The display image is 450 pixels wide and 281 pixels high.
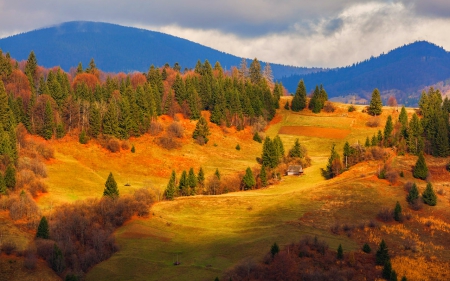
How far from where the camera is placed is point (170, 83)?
590ft

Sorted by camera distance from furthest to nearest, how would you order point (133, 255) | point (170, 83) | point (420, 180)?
point (170, 83), point (420, 180), point (133, 255)

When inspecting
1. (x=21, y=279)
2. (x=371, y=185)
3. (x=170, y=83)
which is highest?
(x=170, y=83)

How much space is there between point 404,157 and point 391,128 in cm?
1581

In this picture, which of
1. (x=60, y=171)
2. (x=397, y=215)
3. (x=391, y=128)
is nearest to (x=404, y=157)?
(x=391, y=128)

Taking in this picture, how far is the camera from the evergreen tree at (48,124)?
126625 millimetres

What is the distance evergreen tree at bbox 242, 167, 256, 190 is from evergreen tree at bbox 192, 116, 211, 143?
116 ft

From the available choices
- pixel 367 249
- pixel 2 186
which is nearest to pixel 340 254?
pixel 367 249

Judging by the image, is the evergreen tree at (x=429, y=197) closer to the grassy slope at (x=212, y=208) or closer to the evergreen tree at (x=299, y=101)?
the grassy slope at (x=212, y=208)

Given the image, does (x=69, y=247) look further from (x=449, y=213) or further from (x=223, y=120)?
(x=223, y=120)

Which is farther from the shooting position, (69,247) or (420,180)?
(420,180)

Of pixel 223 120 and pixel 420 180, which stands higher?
pixel 223 120

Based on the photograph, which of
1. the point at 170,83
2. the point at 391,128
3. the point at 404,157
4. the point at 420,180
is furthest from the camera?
the point at 170,83

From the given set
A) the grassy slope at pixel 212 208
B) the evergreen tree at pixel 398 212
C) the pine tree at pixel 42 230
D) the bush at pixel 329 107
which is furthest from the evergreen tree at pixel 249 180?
the bush at pixel 329 107

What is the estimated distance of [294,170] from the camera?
12256 centimetres
